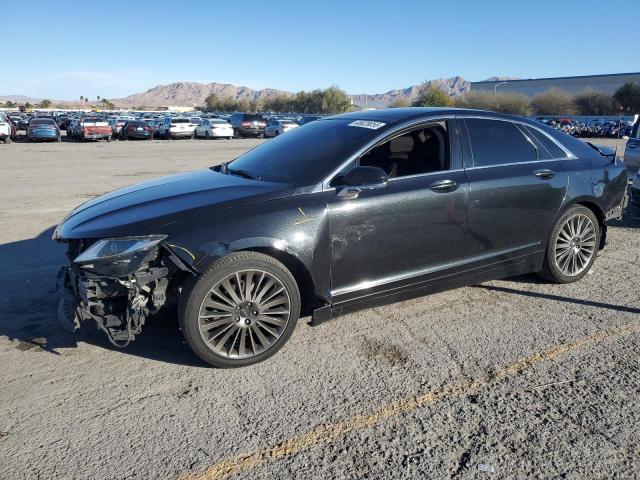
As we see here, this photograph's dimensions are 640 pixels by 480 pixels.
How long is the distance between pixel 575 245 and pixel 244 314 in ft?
11.3

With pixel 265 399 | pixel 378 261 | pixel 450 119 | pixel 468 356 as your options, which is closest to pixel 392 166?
pixel 450 119

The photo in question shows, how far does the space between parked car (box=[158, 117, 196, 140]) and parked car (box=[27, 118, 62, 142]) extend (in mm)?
7385

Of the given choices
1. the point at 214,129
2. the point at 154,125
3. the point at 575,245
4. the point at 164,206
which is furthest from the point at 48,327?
the point at 154,125

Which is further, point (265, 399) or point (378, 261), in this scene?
point (378, 261)

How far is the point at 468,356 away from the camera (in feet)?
12.1

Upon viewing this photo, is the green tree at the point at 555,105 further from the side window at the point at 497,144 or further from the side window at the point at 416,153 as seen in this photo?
the side window at the point at 416,153

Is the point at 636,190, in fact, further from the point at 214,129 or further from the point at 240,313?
the point at 214,129

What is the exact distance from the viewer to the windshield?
3.96m

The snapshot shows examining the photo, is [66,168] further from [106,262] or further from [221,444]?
[221,444]

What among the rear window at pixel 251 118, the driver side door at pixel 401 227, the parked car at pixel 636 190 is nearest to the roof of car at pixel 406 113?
the driver side door at pixel 401 227

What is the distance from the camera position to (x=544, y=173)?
477 centimetres

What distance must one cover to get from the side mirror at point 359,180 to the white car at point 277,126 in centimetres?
3531

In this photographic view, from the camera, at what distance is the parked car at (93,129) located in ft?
104

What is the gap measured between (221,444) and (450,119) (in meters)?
3.16
